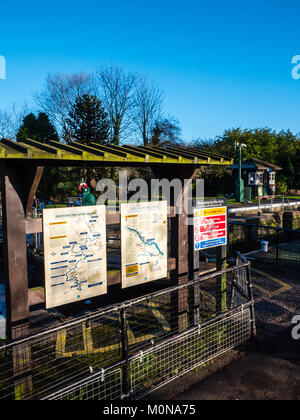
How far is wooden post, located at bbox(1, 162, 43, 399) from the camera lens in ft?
11.9

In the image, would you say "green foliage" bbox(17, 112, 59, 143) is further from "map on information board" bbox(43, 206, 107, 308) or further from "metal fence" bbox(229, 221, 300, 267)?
"map on information board" bbox(43, 206, 107, 308)

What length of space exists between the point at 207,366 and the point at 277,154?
47669 mm

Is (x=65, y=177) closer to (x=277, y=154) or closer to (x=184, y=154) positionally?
(x=184, y=154)

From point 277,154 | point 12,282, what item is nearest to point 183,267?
point 12,282

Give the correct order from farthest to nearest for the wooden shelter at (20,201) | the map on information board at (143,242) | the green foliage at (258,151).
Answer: the green foliage at (258,151) < the map on information board at (143,242) < the wooden shelter at (20,201)

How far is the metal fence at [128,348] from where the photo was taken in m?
3.65

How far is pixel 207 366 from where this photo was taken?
434 cm

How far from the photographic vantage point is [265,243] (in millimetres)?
11656

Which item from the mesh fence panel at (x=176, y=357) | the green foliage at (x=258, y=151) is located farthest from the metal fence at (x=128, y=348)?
the green foliage at (x=258, y=151)

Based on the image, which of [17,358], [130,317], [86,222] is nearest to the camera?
[17,358]

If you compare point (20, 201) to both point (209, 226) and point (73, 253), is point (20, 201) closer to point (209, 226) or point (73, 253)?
point (73, 253)

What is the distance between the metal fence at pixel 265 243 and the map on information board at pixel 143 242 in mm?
5118

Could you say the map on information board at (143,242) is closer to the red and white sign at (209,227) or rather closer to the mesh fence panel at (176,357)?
the red and white sign at (209,227)

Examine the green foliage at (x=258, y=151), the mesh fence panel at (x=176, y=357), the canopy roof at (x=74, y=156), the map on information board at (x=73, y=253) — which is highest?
the green foliage at (x=258, y=151)
